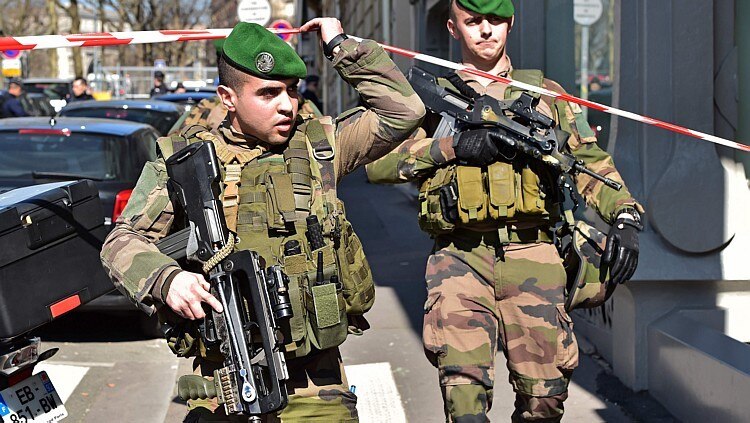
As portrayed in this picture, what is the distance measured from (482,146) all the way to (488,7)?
1.71ft

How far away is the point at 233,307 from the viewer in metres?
2.97

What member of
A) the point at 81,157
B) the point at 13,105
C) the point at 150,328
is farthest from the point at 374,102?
the point at 13,105

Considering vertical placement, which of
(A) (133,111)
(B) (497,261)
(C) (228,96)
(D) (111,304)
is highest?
(C) (228,96)

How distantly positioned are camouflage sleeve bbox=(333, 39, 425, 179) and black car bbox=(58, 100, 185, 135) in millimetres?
10004

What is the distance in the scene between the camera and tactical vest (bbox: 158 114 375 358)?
3.14 meters

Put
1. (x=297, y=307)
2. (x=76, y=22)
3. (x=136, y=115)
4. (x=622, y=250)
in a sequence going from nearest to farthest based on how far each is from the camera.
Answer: (x=297, y=307) < (x=622, y=250) < (x=136, y=115) < (x=76, y=22)

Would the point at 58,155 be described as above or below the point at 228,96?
below

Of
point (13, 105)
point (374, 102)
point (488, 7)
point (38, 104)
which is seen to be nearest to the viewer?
point (374, 102)

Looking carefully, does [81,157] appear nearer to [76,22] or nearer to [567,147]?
[567,147]

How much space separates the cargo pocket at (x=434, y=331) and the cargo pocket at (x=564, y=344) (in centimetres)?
43

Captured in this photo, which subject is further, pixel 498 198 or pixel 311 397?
pixel 498 198

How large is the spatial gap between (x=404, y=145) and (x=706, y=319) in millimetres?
1998

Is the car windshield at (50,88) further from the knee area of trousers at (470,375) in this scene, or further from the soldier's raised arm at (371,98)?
the soldier's raised arm at (371,98)

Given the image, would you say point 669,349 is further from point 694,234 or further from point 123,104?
point 123,104
